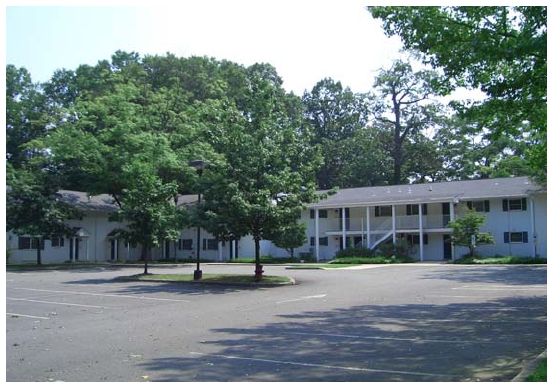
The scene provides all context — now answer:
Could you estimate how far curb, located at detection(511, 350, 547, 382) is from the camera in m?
7.00

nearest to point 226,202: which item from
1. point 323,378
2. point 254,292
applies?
point 254,292

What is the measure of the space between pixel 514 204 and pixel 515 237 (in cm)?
241

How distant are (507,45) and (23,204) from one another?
36.5m

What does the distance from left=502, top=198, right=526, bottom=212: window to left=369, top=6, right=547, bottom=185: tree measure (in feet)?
97.4

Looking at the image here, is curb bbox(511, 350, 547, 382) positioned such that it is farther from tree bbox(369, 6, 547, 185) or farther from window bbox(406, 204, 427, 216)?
window bbox(406, 204, 427, 216)

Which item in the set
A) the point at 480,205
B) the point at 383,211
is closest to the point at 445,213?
the point at 480,205

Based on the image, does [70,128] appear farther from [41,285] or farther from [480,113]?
[480,113]

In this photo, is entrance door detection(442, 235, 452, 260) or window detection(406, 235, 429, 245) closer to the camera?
entrance door detection(442, 235, 452, 260)

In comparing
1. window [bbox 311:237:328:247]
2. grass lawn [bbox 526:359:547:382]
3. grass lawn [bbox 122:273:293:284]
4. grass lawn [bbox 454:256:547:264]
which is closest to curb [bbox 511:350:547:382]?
grass lawn [bbox 526:359:547:382]

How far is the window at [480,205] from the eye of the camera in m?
42.7

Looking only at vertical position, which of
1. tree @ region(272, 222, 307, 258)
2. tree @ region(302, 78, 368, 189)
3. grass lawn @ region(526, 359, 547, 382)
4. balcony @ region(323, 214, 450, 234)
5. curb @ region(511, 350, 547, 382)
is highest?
tree @ region(302, 78, 368, 189)

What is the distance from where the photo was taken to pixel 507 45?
1113cm

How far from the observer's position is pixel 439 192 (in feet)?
148

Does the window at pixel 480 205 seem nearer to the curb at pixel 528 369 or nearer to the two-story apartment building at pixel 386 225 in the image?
the two-story apartment building at pixel 386 225
